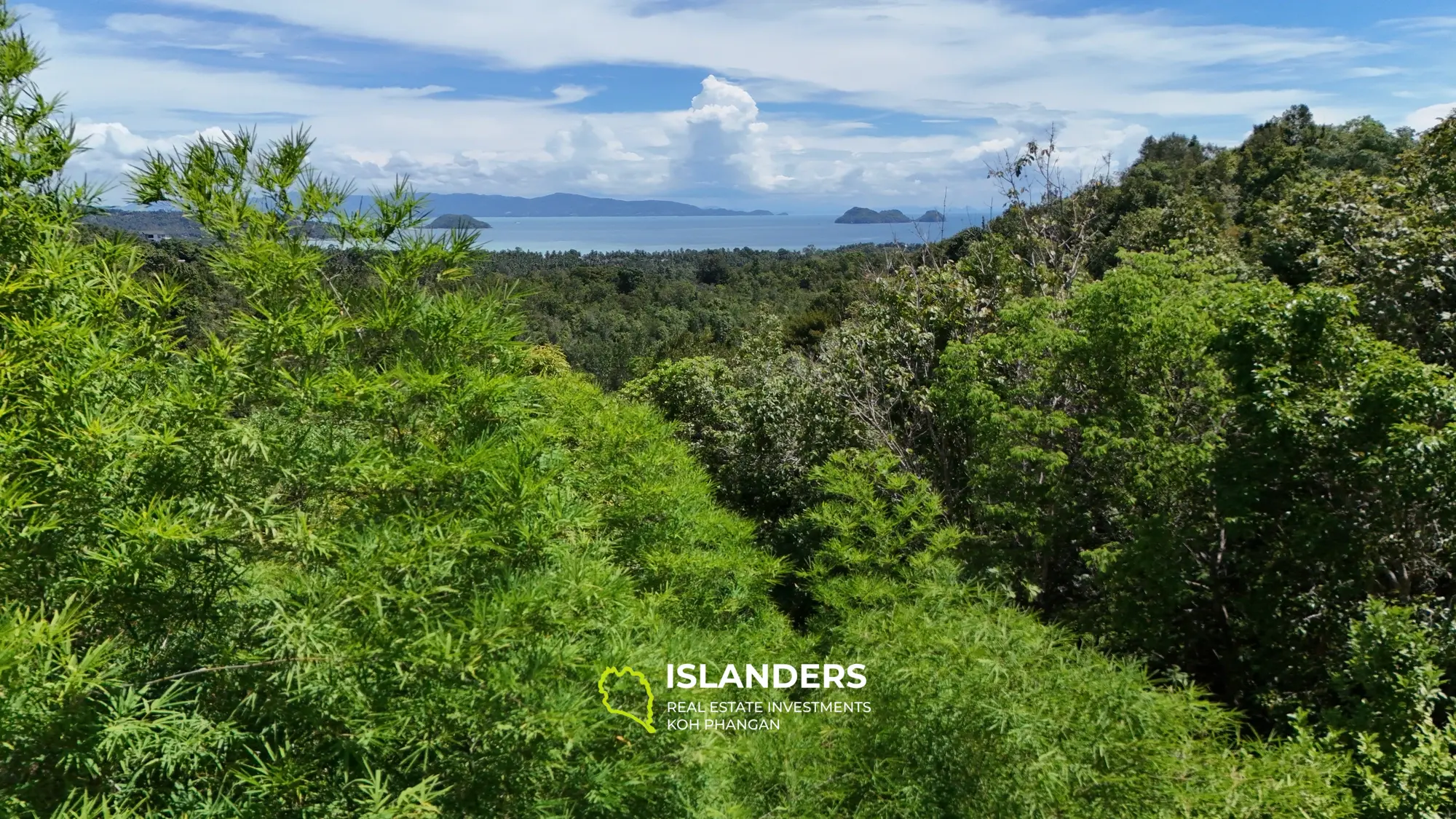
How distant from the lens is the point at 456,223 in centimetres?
350

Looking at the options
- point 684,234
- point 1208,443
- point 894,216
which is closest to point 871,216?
point 894,216

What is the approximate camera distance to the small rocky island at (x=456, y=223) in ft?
11.4

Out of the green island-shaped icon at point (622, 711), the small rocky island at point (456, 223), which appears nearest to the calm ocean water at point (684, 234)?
the small rocky island at point (456, 223)

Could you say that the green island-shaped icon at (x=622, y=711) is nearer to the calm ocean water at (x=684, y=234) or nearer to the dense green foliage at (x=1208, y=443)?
the calm ocean water at (x=684, y=234)

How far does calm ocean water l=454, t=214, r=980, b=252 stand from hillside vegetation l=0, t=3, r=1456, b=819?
3.52 feet

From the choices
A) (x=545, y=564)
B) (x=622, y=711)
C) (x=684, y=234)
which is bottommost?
(x=622, y=711)

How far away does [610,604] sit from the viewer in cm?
311

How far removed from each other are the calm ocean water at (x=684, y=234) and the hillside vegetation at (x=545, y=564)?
107 cm

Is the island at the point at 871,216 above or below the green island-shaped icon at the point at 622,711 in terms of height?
above

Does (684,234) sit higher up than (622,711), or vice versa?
(684,234)

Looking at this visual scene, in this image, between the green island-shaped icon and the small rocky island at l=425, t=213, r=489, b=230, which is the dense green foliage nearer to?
the green island-shaped icon

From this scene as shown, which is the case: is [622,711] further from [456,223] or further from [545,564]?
[456,223]

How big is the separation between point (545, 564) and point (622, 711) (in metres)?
0.67

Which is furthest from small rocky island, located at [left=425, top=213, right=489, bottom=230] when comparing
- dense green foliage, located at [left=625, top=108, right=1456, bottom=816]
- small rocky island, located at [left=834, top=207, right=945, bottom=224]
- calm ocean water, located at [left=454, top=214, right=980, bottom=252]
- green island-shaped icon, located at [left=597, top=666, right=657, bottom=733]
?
small rocky island, located at [left=834, top=207, right=945, bottom=224]
